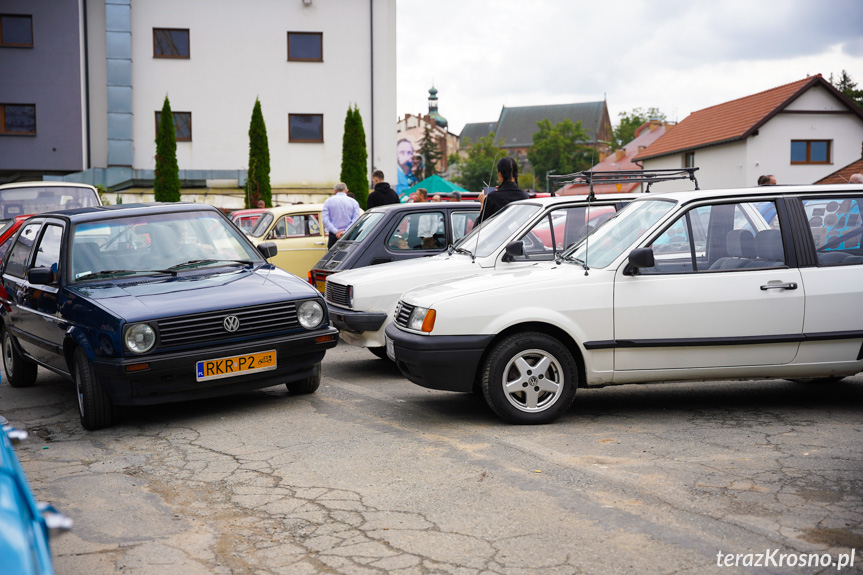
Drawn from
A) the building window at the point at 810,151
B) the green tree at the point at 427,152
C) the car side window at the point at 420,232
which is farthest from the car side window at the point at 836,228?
the green tree at the point at 427,152

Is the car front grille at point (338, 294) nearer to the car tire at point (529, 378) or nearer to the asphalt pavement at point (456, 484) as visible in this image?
the asphalt pavement at point (456, 484)

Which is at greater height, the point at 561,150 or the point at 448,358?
the point at 561,150

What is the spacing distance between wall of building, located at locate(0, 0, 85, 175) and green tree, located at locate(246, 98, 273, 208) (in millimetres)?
6932

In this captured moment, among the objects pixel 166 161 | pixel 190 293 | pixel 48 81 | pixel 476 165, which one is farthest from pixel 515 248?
pixel 476 165

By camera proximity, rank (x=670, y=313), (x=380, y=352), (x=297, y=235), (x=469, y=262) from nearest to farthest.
A: (x=670, y=313)
(x=469, y=262)
(x=380, y=352)
(x=297, y=235)

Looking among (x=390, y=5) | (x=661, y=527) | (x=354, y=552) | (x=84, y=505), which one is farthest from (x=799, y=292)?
(x=390, y=5)

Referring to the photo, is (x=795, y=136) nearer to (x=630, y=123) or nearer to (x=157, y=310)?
(x=157, y=310)

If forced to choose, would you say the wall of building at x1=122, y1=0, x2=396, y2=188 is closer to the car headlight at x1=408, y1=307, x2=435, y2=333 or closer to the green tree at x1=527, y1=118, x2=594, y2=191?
the car headlight at x1=408, y1=307, x2=435, y2=333

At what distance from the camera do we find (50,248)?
7695 millimetres

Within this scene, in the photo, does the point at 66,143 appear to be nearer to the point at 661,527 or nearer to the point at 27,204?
the point at 27,204

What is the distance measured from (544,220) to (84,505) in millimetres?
5163

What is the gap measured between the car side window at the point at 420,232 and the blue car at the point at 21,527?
727 centimetres

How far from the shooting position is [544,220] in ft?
27.9

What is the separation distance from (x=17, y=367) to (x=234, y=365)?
3242 mm
